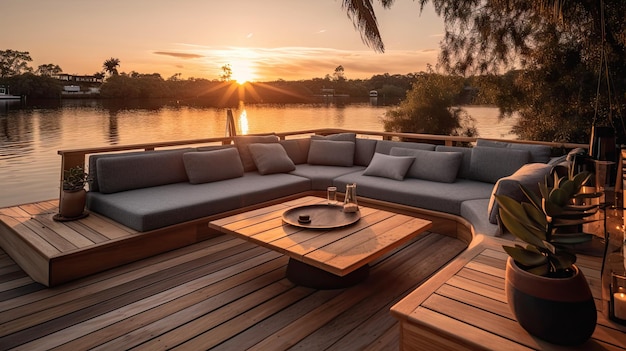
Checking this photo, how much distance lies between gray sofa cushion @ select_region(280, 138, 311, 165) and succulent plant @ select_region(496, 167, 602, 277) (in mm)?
4256

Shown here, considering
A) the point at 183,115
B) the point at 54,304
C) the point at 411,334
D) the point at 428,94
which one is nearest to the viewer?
the point at 411,334

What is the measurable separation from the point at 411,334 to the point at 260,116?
8.17 meters

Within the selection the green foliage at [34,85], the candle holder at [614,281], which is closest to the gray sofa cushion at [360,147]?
the candle holder at [614,281]

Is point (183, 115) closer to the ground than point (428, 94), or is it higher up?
closer to the ground

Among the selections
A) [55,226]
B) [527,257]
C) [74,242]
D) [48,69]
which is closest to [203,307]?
[74,242]

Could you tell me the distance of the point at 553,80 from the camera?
8.02m

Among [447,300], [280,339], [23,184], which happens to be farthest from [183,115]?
[447,300]

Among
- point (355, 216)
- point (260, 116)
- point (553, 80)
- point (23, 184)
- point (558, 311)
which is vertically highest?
point (553, 80)

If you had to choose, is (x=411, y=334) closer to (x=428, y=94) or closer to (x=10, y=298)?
(x=10, y=298)

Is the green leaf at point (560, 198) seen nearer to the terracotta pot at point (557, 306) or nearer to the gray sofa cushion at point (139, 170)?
the terracotta pot at point (557, 306)

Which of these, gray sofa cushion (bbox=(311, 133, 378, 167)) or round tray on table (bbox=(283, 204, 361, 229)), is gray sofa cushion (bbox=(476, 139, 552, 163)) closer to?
gray sofa cushion (bbox=(311, 133, 378, 167))

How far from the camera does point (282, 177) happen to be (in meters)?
4.39

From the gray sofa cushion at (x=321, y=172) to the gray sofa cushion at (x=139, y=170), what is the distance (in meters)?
1.37

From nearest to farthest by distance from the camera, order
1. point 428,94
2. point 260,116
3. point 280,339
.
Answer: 1. point 280,339
2. point 260,116
3. point 428,94
